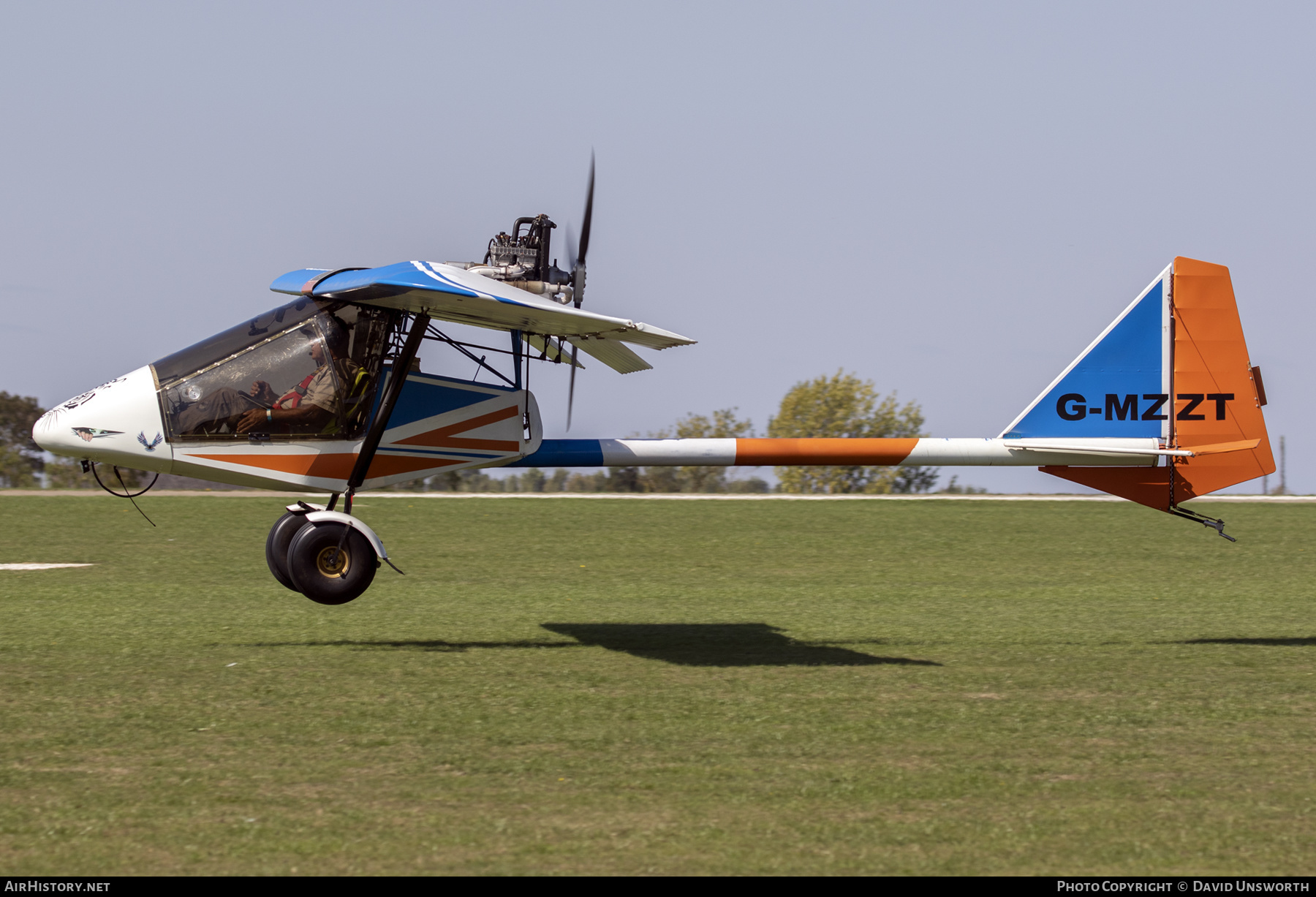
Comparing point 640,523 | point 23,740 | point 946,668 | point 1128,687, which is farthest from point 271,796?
point 640,523

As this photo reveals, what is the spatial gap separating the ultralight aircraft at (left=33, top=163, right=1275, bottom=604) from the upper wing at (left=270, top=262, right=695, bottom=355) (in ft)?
0.10

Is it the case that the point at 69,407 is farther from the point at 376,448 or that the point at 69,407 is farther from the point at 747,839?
the point at 747,839

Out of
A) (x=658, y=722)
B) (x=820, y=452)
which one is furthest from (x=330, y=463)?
(x=820, y=452)

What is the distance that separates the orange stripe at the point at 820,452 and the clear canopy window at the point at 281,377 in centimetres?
412

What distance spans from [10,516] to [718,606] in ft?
57.2

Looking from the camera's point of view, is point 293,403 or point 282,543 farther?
point 282,543

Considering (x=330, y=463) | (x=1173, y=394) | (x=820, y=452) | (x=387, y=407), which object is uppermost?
(x=1173, y=394)

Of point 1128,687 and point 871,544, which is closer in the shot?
point 1128,687

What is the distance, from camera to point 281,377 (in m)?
11.0

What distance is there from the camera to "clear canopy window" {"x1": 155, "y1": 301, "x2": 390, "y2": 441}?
1082cm

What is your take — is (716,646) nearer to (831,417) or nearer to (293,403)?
(293,403)

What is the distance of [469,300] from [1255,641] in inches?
359

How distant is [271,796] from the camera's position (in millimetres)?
6754

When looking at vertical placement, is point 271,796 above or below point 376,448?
below
